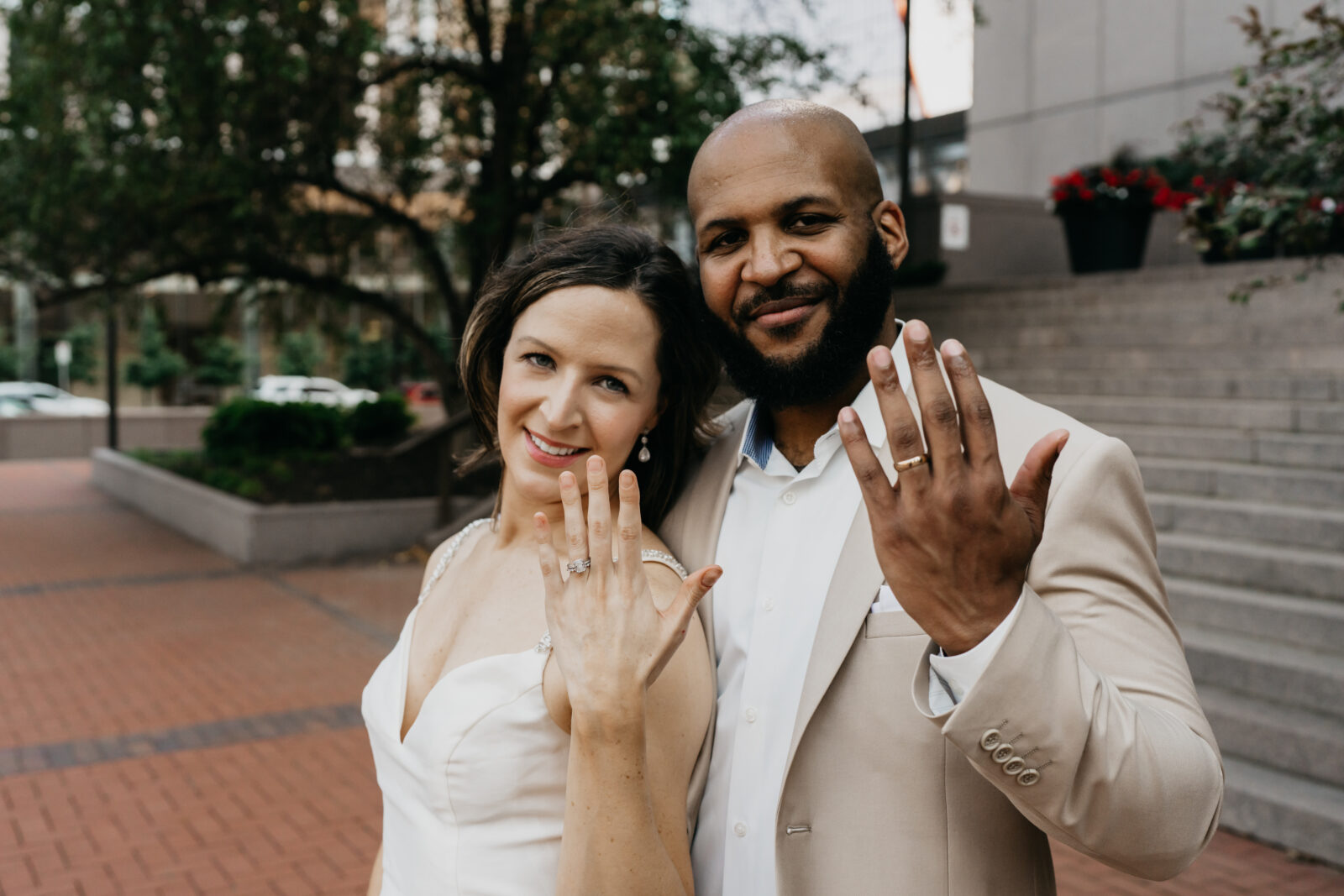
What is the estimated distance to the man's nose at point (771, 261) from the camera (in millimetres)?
1935

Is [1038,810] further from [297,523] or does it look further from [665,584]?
[297,523]

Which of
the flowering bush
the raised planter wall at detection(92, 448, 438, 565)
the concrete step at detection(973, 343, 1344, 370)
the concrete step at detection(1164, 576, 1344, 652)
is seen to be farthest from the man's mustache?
the flowering bush

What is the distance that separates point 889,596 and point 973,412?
55 cm

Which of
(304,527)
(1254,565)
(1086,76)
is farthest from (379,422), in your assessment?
(1254,565)

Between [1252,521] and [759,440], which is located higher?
[759,440]

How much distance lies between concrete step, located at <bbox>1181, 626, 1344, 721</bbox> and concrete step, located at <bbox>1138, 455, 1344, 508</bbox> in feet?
3.44

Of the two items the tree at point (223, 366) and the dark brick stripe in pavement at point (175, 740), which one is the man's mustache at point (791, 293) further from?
the tree at point (223, 366)

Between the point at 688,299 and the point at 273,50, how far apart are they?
316 inches

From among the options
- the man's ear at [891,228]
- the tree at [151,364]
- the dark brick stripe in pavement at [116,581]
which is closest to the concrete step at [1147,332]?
the dark brick stripe in pavement at [116,581]

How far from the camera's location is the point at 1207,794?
1450mm

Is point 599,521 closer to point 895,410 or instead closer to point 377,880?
point 895,410

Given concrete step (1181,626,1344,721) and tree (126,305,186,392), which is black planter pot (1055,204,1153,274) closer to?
concrete step (1181,626,1344,721)

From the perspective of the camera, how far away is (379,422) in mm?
16078

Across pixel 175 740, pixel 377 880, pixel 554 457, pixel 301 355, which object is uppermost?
pixel 301 355
